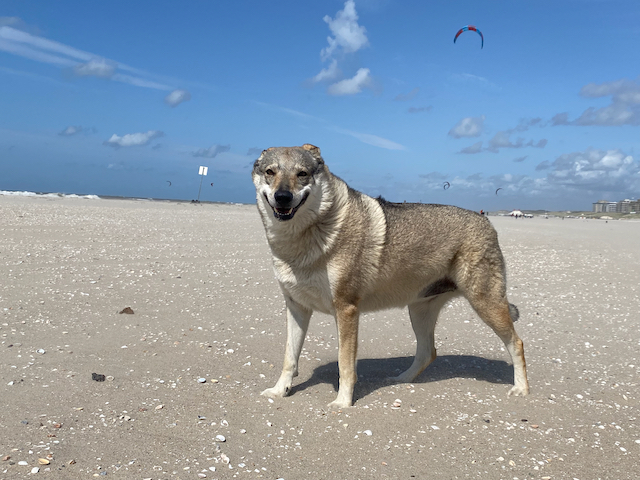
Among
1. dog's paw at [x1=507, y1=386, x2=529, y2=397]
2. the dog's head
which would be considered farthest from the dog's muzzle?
dog's paw at [x1=507, y1=386, x2=529, y2=397]

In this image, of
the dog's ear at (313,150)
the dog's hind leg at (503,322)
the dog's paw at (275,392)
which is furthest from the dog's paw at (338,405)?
the dog's ear at (313,150)

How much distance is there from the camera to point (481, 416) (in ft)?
18.2

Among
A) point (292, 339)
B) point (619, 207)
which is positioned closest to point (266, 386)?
point (292, 339)

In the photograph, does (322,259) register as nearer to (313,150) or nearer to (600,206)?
(313,150)

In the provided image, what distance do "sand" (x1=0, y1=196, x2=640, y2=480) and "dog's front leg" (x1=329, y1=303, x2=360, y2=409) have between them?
0.18 meters

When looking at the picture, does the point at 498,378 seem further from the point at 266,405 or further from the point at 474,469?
the point at 266,405

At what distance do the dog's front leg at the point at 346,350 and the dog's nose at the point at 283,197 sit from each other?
130 centimetres

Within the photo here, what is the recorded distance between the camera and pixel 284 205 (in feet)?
17.1

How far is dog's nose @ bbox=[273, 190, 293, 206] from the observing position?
513 cm

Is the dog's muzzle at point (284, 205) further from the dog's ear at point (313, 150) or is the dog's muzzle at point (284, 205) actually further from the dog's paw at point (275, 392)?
the dog's paw at point (275, 392)

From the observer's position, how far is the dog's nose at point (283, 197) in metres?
5.13

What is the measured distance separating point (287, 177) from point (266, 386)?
2.56 metres

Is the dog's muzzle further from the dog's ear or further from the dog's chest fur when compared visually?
the dog's ear

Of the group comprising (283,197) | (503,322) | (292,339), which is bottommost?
(292,339)
